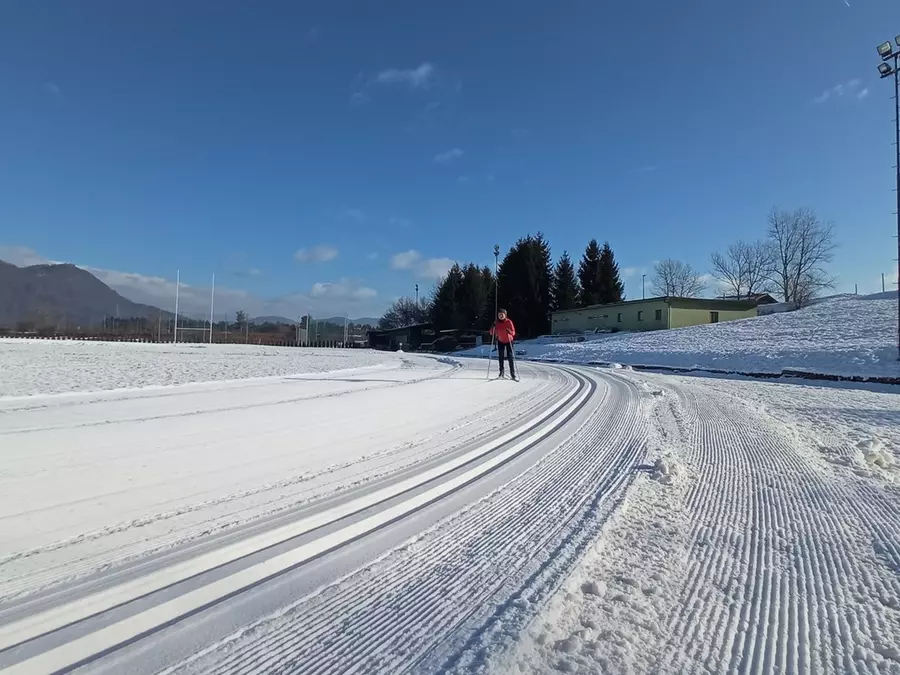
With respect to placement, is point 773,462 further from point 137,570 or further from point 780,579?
point 137,570

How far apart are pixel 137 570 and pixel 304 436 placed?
8.91ft

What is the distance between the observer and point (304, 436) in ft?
16.5

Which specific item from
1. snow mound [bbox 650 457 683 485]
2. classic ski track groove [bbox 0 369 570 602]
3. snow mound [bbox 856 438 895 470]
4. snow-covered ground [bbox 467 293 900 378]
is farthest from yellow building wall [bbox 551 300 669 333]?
snow mound [bbox 650 457 683 485]

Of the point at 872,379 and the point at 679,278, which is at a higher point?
the point at 679,278

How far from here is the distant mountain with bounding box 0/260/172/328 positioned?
75188mm

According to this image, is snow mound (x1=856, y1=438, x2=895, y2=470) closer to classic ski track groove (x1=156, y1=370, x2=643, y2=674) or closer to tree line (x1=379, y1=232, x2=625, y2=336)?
classic ski track groove (x1=156, y1=370, x2=643, y2=674)

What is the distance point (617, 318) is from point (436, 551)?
4879cm

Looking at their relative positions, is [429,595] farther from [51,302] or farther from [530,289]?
[51,302]

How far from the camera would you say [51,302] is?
9106 cm

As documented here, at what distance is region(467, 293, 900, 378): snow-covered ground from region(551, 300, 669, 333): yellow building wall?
8.35 metres

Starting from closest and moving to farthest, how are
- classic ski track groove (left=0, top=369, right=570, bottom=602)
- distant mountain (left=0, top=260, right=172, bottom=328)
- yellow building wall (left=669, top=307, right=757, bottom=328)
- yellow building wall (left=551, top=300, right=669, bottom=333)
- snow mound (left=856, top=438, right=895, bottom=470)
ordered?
1. classic ski track groove (left=0, top=369, right=570, bottom=602)
2. snow mound (left=856, top=438, right=895, bottom=470)
3. yellow building wall (left=669, top=307, right=757, bottom=328)
4. yellow building wall (left=551, top=300, right=669, bottom=333)
5. distant mountain (left=0, top=260, right=172, bottom=328)

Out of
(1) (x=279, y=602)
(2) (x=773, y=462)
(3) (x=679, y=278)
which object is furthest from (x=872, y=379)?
(3) (x=679, y=278)

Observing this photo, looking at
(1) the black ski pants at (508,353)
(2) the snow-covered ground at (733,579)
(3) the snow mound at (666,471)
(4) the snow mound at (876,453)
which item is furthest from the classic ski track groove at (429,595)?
(1) the black ski pants at (508,353)

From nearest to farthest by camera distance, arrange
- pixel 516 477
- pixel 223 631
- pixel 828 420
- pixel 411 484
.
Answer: pixel 223 631 → pixel 411 484 → pixel 516 477 → pixel 828 420
